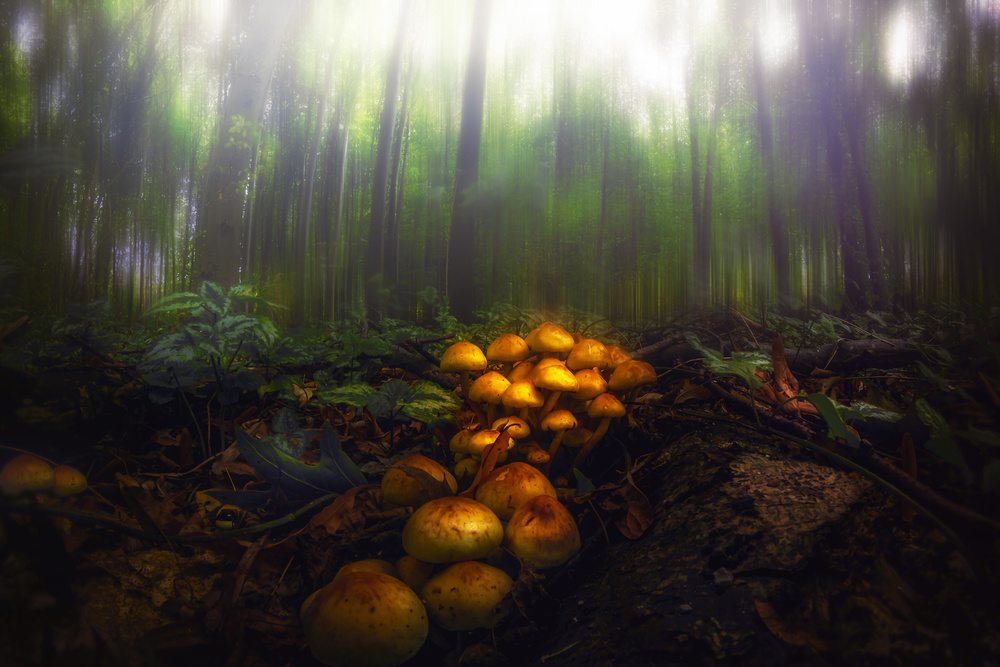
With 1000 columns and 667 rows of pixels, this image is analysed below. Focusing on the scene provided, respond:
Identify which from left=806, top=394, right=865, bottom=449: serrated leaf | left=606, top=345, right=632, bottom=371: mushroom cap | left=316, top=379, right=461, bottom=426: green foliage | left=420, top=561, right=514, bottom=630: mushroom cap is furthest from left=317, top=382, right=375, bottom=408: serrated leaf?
left=806, top=394, right=865, bottom=449: serrated leaf

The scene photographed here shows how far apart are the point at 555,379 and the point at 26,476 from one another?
142cm

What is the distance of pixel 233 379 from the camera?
1.57 m

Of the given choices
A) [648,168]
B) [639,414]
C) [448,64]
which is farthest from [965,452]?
[448,64]

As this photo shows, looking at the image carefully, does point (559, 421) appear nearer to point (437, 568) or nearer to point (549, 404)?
point (549, 404)

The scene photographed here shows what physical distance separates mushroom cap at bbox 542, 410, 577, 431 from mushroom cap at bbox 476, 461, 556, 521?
0.17m

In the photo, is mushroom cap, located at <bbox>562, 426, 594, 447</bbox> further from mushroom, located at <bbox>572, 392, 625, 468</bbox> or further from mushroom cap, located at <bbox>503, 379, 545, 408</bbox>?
mushroom cap, located at <bbox>503, 379, 545, 408</bbox>

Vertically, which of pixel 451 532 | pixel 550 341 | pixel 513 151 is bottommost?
pixel 451 532

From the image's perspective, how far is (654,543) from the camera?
3.30 feet

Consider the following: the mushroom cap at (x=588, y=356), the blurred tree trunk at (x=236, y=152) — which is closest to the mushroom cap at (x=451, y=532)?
the mushroom cap at (x=588, y=356)

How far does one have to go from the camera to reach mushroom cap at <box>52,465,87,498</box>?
3.58ft

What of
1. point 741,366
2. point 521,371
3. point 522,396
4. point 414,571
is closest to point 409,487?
point 414,571

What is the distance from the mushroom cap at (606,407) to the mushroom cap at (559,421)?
80 millimetres

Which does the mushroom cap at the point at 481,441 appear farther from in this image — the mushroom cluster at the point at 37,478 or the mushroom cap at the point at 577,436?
the mushroom cluster at the point at 37,478

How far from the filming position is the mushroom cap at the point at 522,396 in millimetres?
1304
